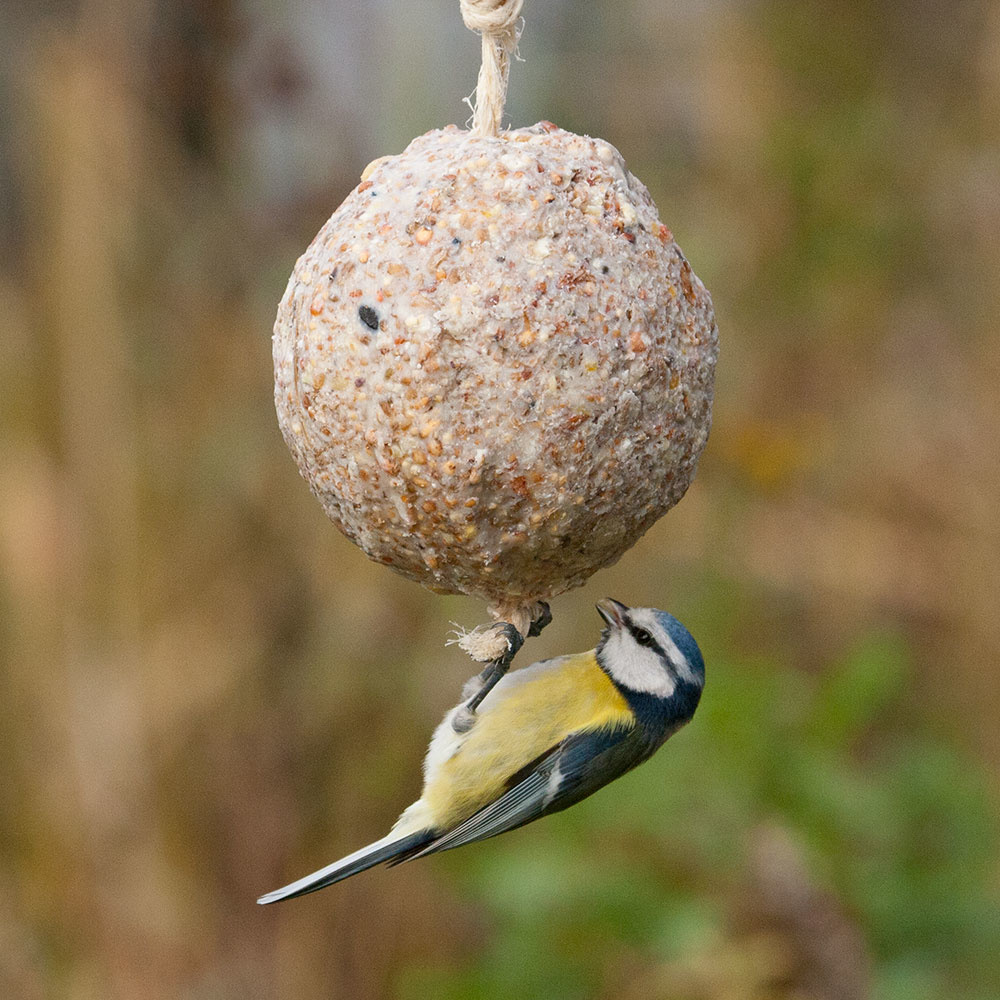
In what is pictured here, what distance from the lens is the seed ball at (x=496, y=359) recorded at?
152 cm

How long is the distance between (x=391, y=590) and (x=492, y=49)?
252cm

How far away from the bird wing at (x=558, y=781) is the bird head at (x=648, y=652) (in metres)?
0.11

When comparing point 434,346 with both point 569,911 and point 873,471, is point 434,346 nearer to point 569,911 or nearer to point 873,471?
point 569,911

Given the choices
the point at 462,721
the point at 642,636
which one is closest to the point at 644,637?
the point at 642,636

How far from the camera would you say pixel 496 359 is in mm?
1516

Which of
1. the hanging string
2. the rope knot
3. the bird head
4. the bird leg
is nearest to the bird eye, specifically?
the bird head

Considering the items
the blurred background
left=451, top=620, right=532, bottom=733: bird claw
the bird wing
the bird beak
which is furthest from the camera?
the blurred background

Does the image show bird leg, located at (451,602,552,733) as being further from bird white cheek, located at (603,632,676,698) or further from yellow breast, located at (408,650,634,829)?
bird white cheek, located at (603,632,676,698)

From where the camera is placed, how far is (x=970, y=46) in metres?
5.31

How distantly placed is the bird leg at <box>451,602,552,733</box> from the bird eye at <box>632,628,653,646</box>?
266 millimetres

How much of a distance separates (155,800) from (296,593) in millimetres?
771

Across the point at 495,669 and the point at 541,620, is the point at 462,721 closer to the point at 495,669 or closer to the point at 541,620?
the point at 495,669

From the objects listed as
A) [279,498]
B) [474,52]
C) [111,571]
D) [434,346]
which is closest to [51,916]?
→ [111,571]

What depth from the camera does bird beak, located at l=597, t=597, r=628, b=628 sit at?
2262 millimetres
